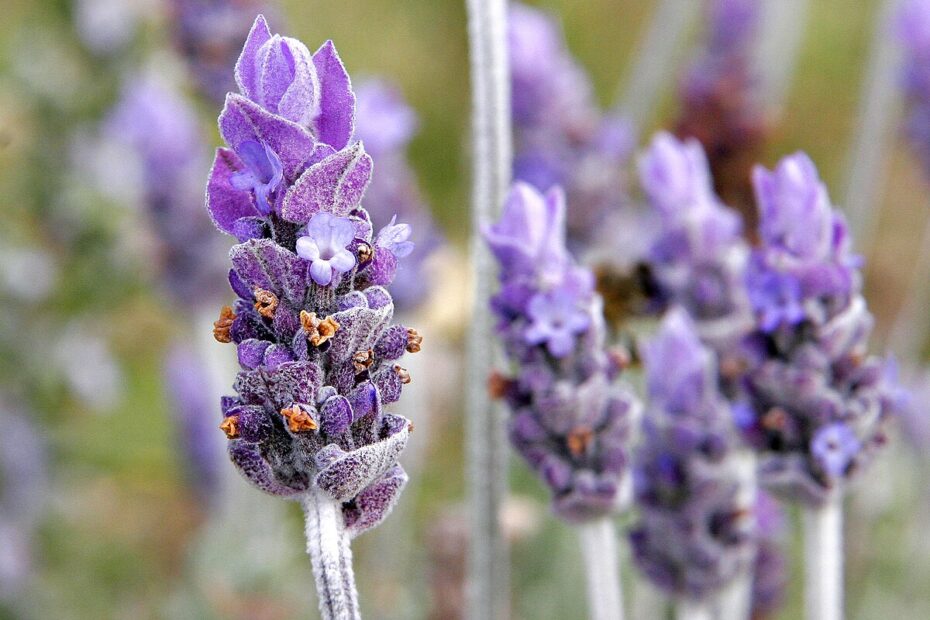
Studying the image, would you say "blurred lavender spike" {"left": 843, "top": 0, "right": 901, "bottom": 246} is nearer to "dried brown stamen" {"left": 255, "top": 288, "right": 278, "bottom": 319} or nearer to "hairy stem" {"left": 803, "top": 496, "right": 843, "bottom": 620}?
"hairy stem" {"left": 803, "top": 496, "right": 843, "bottom": 620}

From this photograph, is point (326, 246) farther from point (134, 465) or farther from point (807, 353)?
point (134, 465)

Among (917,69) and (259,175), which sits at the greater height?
(917,69)

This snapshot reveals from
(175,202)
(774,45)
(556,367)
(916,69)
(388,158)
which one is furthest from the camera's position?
(774,45)

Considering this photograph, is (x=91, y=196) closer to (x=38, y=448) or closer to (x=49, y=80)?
(x=49, y=80)

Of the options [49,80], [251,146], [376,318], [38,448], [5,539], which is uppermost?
[49,80]

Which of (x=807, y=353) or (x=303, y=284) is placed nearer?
(x=303, y=284)

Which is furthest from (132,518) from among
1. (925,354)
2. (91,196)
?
(925,354)

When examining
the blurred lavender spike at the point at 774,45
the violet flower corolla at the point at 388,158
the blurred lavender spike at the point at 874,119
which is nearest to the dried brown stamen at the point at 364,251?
the violet flower corolla at the point at 388,158

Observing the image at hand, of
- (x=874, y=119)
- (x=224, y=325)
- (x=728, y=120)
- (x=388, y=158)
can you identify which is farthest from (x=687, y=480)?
(x=874, y=119)
